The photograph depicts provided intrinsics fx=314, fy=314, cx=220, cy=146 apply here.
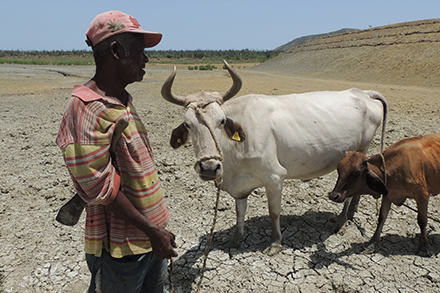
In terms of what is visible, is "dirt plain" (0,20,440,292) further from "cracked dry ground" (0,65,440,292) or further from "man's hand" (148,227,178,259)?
"man's hand" (148,227,178,259)

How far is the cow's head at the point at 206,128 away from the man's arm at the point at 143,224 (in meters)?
1.10

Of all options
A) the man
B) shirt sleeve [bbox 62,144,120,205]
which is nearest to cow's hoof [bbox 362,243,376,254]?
the man

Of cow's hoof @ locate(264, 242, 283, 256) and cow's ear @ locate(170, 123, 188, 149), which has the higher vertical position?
cow's ear @ locate(170, 123, 188, 149)

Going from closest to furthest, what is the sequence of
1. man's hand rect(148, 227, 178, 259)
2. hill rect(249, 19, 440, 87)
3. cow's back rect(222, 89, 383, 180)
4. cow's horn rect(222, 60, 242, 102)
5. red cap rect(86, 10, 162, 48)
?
red cap rect(86, 10, 162, 48) < man's hand rect(148, 227, 178, 259) < cow's horn rect(222, 60, 242, 102) < cow's back rect(222, 89, 383, 180) < hill rect(249, 19, 440, 87)

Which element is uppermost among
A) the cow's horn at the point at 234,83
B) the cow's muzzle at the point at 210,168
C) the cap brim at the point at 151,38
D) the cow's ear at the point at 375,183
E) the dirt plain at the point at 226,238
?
the cap brim at the point at 151,38

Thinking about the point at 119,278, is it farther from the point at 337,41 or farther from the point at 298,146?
the point at 337,41

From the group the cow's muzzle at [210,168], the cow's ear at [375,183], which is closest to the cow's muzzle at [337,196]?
the cow's ear at [375,183]

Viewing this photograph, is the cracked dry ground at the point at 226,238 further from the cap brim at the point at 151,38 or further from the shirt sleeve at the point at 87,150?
the cap brim at the point at 151,38

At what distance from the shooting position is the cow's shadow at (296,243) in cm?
363

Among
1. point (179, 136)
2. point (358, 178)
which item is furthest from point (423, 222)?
point (179, 136)

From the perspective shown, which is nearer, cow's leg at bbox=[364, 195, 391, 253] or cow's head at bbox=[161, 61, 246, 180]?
cow's head at bbox=[161, 61, 246, 180]

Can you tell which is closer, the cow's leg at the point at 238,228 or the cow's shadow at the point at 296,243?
the cow's shadow at the point at 296,243

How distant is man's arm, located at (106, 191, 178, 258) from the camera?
1612mm

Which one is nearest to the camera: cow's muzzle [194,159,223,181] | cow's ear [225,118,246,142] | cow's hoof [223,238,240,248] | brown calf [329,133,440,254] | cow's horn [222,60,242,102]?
cow's muzzle [194,159,223,181]
